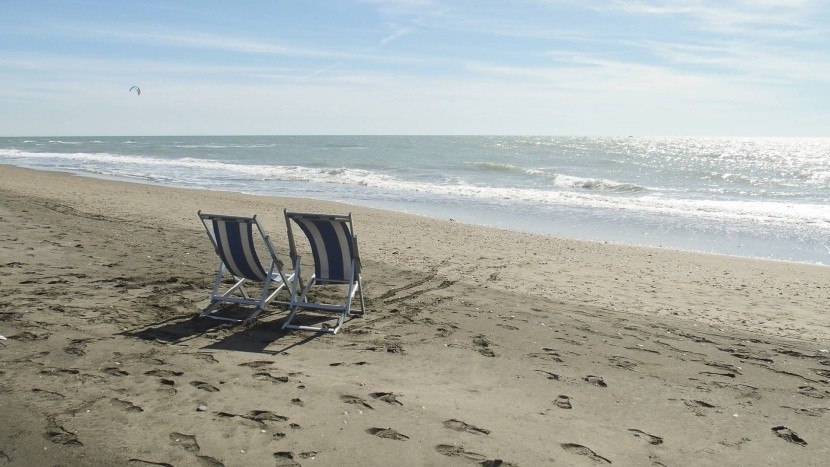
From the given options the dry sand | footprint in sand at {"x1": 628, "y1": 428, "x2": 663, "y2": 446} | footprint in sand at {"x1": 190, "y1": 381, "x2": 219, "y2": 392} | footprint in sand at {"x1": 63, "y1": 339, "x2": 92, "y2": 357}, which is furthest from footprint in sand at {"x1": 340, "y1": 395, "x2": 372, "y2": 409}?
footprint in sand at {"x1": 63, "y1": 339, "x2": 92, "y2": 357}

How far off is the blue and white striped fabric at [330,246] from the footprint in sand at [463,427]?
2.44 m

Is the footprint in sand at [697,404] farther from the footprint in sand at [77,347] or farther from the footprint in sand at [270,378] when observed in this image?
the footprint in sand at [77,347]

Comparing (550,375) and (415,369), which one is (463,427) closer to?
(415,369)

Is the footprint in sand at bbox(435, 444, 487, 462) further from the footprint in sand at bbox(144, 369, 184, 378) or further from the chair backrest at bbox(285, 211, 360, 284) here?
the chair backrest at bbox(285, 211, 360, 284)

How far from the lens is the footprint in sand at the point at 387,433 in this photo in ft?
11.5

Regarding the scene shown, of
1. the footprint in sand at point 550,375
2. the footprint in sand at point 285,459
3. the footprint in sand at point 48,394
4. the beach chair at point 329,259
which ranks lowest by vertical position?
the footprint in sand at point 285,459

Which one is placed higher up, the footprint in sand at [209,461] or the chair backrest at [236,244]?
the chair backrest at [236,244]

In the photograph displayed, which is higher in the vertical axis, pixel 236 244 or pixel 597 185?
pixel 597 185

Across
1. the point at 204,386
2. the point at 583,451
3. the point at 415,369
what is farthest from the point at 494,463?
the point at 204,386

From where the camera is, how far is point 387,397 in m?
4.03

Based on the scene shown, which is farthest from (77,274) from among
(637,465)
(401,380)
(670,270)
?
(670,270)

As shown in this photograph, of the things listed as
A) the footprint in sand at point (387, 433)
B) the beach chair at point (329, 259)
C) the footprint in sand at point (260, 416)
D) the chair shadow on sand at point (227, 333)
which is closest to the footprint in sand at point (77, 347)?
the chair shadow on sand at point (227, 333)

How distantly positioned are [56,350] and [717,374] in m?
4.45

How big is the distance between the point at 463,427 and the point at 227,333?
7.71ft
